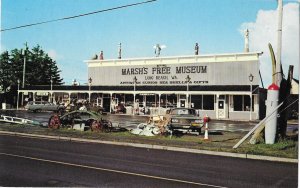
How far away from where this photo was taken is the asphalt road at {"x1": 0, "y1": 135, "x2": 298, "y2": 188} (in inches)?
318

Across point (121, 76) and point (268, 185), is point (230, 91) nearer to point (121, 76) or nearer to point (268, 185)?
point (121, 76)

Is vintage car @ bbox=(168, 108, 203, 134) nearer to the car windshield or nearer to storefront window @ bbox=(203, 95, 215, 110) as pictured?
the car windshield

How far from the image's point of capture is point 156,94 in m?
43.7

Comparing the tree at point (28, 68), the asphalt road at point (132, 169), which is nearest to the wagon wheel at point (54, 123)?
the asphalt road at point (132, 169)

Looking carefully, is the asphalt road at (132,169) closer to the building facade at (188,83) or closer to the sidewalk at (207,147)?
the sidewalk at (207,147)

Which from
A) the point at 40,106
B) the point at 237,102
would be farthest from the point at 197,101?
the point at 40,106

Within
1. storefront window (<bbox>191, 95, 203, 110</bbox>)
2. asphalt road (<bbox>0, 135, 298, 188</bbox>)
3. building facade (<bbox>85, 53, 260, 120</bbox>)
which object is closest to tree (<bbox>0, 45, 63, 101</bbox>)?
building facade (<bbox>85, 53, 260, 120</bbox>)

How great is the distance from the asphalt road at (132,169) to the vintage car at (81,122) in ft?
22.1

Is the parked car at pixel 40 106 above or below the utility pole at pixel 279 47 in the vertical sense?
below

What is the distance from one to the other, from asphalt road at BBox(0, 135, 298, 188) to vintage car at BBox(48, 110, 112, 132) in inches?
266

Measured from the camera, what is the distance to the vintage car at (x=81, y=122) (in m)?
20.0

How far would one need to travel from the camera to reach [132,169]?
956cm

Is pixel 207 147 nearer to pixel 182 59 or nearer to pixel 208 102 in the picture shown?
pixel 208 102

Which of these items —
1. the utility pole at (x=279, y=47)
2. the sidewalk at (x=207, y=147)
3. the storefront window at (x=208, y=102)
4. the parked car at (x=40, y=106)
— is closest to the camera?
the sidewalk at (x=207, y=147)
